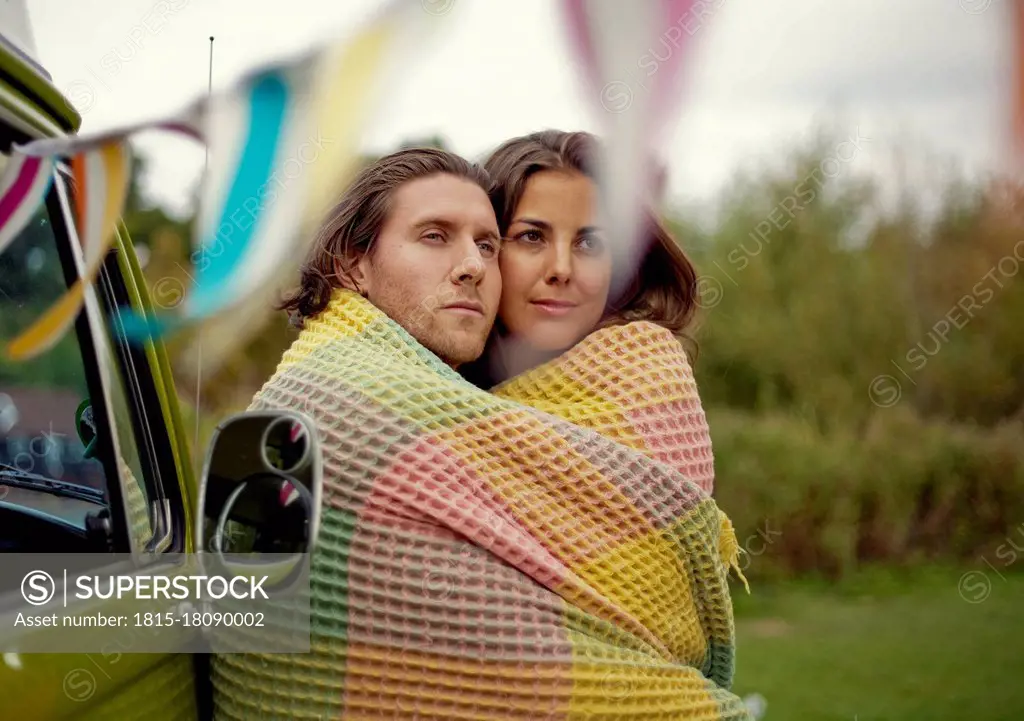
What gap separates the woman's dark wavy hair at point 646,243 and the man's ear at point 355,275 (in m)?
0.40

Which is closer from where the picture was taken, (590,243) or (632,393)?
(632,393)

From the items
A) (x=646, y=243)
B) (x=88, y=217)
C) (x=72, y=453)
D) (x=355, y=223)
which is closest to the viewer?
(x=88, y=217)

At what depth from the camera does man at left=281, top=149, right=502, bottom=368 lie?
230cm

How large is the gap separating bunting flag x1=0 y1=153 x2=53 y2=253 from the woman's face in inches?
48.4

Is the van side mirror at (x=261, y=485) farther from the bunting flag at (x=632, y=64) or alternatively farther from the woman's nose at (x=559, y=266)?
the woman's nose at (x=559, y=266)

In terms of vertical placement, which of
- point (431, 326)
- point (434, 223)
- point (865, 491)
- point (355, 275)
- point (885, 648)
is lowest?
point (885, 648)

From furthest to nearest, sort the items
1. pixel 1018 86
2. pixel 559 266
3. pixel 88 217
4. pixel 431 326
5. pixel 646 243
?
pixel 646 243, pixel 559 266, pixel 431 326, pixel 88 217, pixel 1018 86

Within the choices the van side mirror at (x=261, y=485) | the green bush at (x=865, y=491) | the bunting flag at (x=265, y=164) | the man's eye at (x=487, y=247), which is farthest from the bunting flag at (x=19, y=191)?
the green bush at (x=865, y=491)

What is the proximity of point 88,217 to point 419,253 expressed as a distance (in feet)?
2.69

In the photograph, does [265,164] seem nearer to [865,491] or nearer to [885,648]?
[885,648]

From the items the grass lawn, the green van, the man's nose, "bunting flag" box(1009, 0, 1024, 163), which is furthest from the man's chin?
the grass lawn

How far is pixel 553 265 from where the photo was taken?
8.48ft

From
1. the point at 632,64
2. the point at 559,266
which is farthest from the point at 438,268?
the point at 632,64

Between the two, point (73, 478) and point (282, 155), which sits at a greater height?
point (282, 155)
